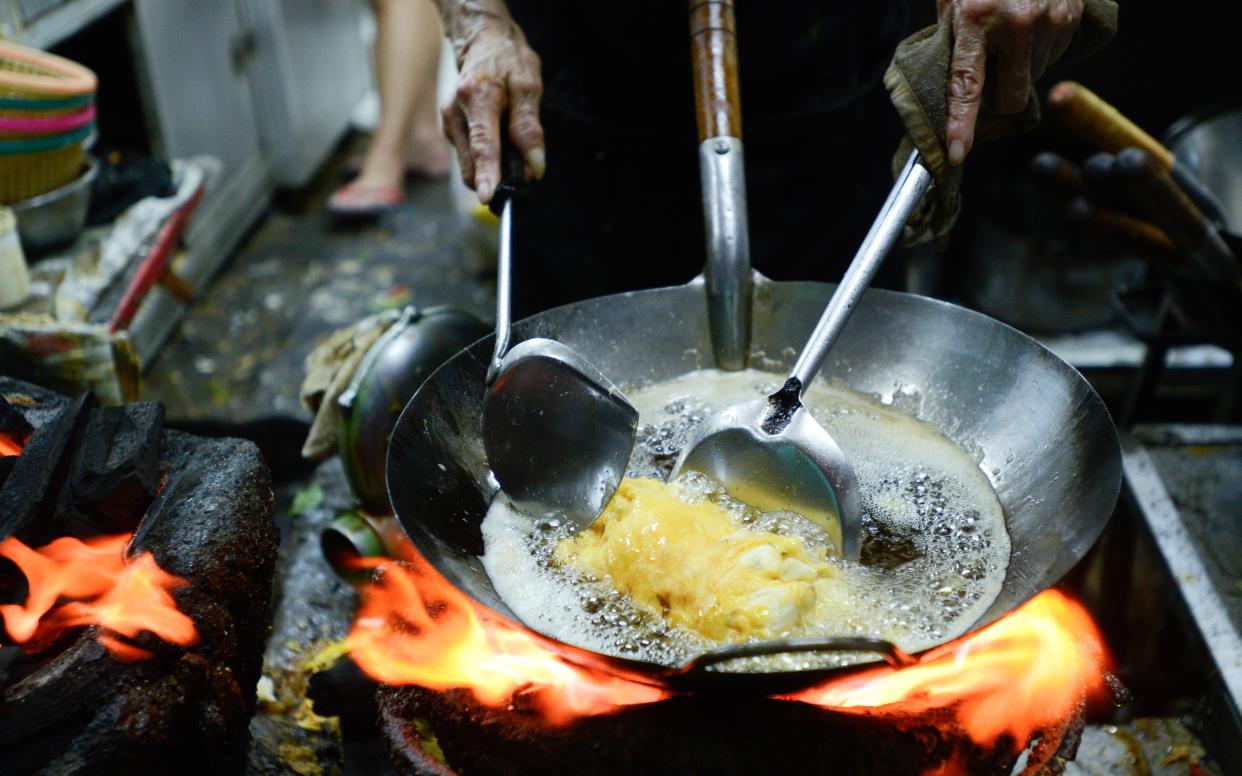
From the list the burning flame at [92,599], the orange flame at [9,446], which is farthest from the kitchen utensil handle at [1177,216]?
the orange flame at [9,446]

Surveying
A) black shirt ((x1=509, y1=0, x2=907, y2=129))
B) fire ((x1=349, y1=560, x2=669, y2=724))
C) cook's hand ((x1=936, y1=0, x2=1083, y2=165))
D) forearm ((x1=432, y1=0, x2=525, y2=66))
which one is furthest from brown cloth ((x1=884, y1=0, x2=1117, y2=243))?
fire ((x1=349, y1=560, x2=669, y2=724))

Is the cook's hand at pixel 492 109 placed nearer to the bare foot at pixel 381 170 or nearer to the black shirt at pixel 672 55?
the black shirt at pixel 672 55

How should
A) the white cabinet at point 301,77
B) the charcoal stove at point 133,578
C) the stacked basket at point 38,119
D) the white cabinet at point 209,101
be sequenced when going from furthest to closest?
the white cabinet at point 301,77 < the white cabinet at point 209,101 < the stacked basket at point 38,119 < the charcoal stove at point 133,578

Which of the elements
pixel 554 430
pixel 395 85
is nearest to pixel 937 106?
pixel 554 430

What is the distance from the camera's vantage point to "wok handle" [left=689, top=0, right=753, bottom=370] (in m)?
1.91

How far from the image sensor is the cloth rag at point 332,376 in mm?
2617

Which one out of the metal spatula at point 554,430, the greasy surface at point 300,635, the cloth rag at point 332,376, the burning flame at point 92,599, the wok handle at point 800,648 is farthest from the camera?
the cloth rag at point 332,376

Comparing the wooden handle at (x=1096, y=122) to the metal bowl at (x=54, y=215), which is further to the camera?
the metal bowl at (x=54, y=215)

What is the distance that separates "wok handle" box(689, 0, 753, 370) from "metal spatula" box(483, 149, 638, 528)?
404 mm

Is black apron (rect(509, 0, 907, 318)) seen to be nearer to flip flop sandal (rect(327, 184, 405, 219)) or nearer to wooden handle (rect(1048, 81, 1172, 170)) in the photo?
wooden handle (rect(1048, 81, 1172, 170))

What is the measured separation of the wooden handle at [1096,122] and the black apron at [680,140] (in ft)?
1.68

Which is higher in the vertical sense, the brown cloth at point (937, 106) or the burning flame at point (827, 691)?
the brown cloth at point (937, 106)

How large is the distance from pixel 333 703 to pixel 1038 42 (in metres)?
1.88

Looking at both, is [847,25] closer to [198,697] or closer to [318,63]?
[198,697]
